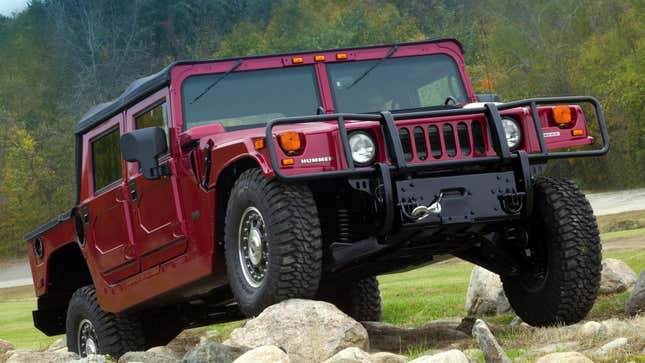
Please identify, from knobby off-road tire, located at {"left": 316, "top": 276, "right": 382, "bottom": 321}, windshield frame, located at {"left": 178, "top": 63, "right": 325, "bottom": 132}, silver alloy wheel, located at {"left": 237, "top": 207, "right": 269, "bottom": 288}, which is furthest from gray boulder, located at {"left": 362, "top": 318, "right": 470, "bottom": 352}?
windshield frame, located at {"left": 178, "top": 63, "right": 325, "bottom": 132}

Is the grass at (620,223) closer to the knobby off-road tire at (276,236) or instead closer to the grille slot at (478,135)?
the grille slot at (478,135)

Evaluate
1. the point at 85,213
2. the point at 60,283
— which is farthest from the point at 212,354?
the point at 60,283

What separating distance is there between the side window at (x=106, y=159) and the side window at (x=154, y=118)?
51 centimetres

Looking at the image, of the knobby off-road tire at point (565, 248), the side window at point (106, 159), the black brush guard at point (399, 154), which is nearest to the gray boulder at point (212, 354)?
the black brush guard at point (399, 154)

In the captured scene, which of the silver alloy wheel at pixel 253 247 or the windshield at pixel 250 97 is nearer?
the silver alloy wheel at pixel 253 247

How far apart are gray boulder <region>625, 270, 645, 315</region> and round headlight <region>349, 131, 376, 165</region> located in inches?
105

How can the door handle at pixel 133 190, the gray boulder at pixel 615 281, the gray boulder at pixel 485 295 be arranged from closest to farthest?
the door handle at pixel 133 190
the gray boulder at pixel 615 281
the gray boulder at pixel 485 295

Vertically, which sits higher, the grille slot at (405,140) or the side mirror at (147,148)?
the side mirror at (147,148)

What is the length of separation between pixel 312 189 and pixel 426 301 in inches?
308

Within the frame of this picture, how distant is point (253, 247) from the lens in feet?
26.2

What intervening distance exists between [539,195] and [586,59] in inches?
2148

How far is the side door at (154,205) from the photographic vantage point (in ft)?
29.9

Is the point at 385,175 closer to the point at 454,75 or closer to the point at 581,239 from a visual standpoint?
the point at 581,239

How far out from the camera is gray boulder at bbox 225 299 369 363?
24.8 feet
